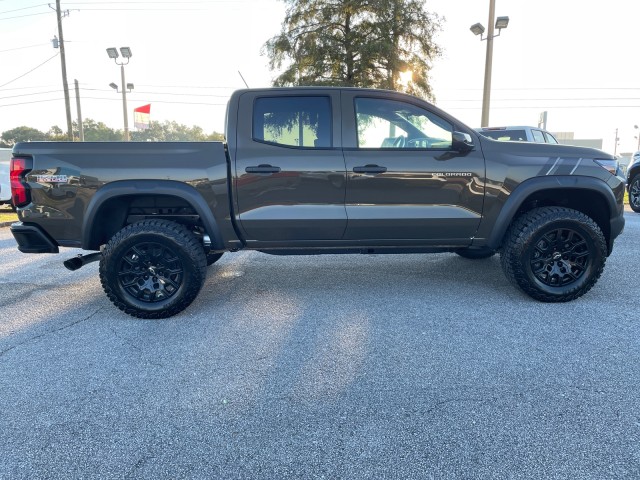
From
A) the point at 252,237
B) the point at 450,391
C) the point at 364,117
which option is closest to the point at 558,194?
the point at 364,117

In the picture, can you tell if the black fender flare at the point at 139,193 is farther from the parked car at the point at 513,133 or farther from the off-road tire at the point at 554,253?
the parked car at the point at 513,133

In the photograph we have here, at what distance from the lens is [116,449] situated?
1979 mm

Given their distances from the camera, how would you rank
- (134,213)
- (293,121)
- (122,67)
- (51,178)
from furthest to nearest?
1. (122,67)
2. (134,213)
3. (293,121)
4. (51,178)

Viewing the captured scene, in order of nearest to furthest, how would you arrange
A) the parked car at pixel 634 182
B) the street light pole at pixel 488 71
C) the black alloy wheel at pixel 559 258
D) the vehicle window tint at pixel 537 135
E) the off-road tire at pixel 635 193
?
the black alloy wheel at pixel 559 258 < the vehicle window tint at pixel 537 135 < the parked car at pixel 634 182 < the off-road tire at pixel 635 193 < the street light pole at pixel 488 71

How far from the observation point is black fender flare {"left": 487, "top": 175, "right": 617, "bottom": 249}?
3.71m

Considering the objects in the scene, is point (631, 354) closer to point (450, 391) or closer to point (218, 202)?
point (450, 391)

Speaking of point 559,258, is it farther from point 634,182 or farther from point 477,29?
point 477,29

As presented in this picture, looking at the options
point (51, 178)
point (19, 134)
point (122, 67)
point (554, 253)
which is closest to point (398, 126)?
point (554, 253)

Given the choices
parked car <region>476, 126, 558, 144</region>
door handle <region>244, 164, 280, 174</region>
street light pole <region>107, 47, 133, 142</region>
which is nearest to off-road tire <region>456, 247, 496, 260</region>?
door handle <region>244, 164, 280, 174</region>

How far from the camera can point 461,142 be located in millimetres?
3625

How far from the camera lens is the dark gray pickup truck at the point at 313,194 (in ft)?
11.5

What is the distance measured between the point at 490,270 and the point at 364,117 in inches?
96.3

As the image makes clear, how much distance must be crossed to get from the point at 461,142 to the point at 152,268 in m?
2.84

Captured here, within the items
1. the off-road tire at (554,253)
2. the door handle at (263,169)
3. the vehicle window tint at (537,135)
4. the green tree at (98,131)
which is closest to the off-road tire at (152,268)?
the door handle at (263,169)
